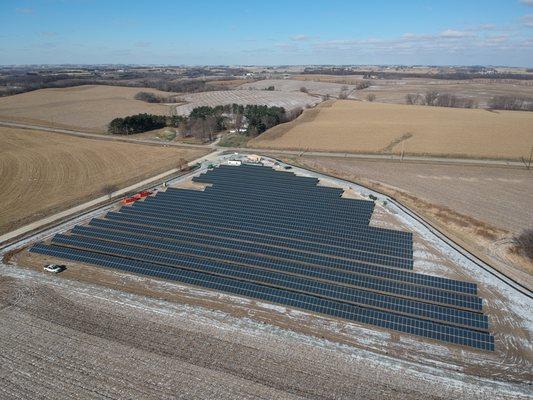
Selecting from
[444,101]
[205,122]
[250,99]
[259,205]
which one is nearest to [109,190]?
[259,205]

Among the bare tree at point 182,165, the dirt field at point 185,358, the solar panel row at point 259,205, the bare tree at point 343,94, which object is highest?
the bare tree at point 343,94

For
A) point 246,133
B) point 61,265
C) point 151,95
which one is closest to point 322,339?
point 61,265

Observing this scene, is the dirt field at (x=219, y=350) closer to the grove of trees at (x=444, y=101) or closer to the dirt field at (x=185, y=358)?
the dirt field at (x=185, y=358)

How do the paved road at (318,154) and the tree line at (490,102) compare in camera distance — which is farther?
the tree line at (490,102)

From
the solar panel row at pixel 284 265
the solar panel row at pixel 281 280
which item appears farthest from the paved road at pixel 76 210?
the solar panel row at pixel 284 265

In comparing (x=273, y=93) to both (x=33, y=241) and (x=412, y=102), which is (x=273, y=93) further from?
(x=33, y=241)

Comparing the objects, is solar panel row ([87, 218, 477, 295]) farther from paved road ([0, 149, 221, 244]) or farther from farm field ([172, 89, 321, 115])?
farm field ([172, 89, 321, 115])
